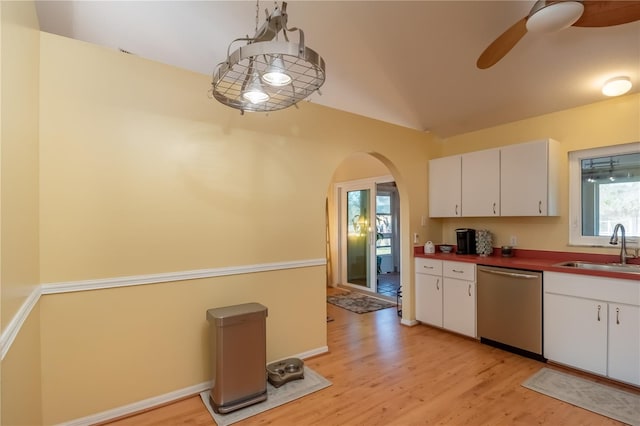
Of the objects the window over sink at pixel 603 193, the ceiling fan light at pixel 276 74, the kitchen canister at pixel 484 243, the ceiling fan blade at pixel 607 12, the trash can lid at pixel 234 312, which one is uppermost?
the ceiling fan blade at pixel 607 12

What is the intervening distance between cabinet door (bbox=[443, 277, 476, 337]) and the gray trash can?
7.58ft

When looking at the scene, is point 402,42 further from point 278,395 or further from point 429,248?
point 278,395

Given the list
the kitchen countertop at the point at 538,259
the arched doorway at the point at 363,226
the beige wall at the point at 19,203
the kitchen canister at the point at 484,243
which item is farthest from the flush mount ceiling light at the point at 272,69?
the arched doorway at the point at 363,226

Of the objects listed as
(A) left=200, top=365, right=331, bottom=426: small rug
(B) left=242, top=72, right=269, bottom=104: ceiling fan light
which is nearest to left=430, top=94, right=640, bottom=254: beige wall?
(A) left=200, top=365, right=331, bottom=426: small rug

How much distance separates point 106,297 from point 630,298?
3921 mm

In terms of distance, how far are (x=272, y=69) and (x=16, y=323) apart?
1.61 meters

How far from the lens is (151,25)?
2.52 metres

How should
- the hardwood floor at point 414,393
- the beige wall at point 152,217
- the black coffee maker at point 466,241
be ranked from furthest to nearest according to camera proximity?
the black coffee maker at point 466,241 < the hardwood floor at point 414,393 < the beige wall at point 152,217

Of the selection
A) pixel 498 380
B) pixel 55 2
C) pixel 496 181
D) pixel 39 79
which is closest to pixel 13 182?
pixel 39 79

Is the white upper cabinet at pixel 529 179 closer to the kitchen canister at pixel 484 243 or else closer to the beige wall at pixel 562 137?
the beige wall at pixel 562 137

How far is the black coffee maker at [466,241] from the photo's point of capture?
12.8ft

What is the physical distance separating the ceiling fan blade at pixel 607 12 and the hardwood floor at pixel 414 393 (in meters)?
2.50

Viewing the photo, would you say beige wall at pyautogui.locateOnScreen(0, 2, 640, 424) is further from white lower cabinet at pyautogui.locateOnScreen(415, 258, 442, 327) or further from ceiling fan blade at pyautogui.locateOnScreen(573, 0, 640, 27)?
ceiling fan blade at pyautogui.locateOnScreen(573, 0, 640, 27)

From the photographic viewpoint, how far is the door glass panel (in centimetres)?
574
